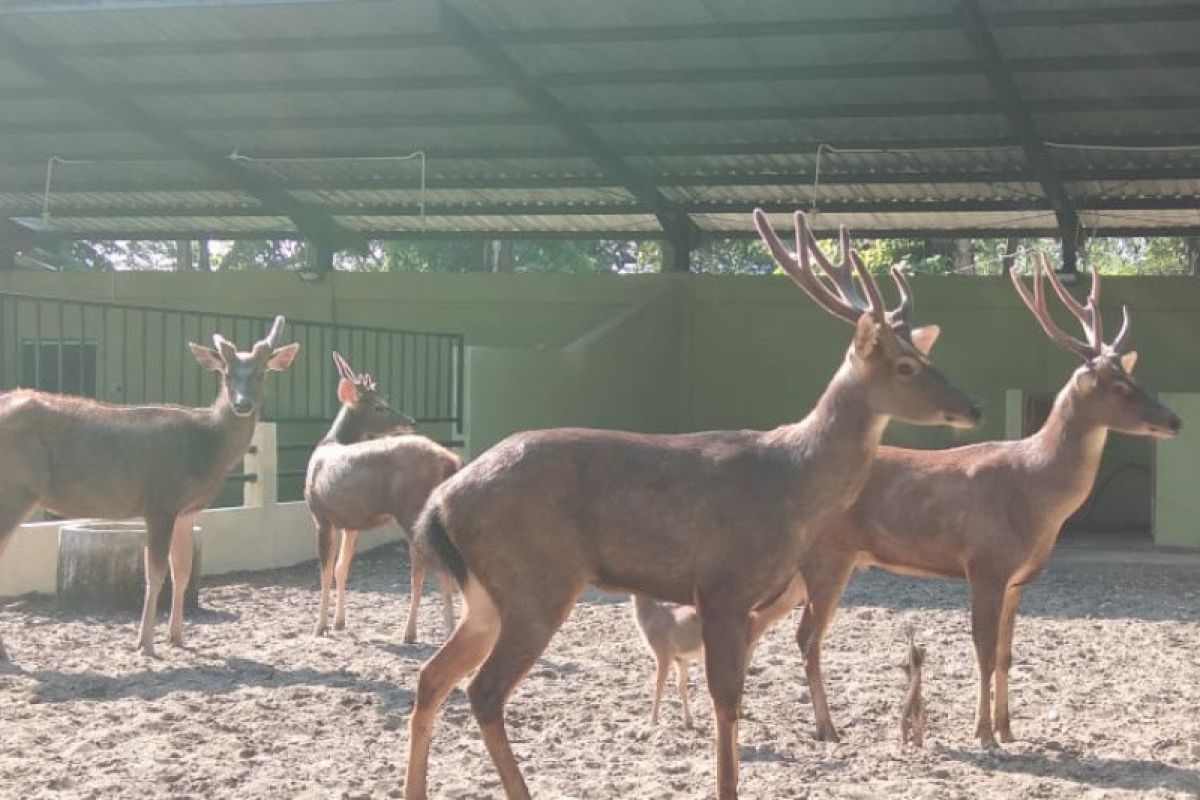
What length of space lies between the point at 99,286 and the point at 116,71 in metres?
4.31

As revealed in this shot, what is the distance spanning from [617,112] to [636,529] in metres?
10.4

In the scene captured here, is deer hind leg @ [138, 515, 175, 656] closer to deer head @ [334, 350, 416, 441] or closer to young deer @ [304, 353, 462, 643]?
young deer @ [304, 353, 462, 643]

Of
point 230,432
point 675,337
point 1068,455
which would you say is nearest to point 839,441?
point 1068,455

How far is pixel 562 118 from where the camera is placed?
49.2 feet

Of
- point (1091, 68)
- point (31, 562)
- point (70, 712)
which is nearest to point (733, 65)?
point (1091, 68)

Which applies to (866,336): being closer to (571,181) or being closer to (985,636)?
(985,636)

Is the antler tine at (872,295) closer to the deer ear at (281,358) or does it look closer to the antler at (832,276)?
the antler at (832,276)

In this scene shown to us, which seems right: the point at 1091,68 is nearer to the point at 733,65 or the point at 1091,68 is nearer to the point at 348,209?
the point at 733,65

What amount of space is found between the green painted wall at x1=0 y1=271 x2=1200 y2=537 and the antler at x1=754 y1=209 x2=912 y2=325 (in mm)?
9488

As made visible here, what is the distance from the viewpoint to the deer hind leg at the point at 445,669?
5.21 meters

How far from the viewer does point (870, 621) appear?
10.0 metres

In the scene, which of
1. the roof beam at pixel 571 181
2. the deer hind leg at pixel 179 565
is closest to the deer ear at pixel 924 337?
the deer hind leg at pixel 179 565

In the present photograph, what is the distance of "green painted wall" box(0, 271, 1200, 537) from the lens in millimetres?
15977

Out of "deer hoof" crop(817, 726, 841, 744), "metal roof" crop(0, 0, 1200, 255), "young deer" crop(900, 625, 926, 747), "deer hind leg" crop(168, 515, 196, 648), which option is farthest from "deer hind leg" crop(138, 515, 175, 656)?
"metal roof" crop(0, 0, 1200, 255)
